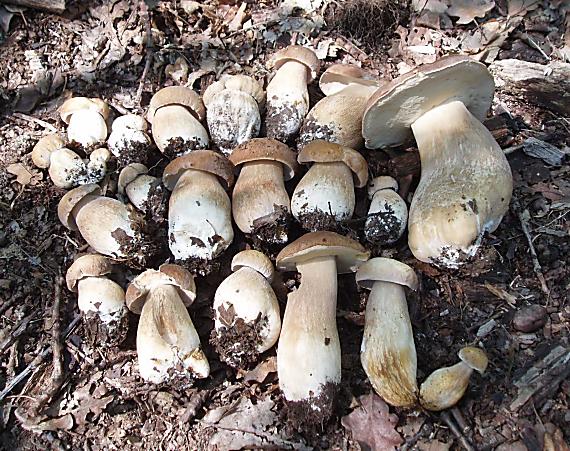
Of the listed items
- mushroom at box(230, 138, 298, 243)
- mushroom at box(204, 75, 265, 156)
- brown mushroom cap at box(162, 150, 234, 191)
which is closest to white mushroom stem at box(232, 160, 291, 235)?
mushroom at box(230, 138, 298, 243)

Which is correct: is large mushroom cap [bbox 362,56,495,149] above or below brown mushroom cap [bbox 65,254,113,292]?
above

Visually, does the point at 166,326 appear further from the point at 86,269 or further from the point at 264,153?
the point at 264,153

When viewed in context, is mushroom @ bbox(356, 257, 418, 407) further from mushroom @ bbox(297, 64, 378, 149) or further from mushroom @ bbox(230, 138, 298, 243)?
mushroom @ bbox(297, 64, 378, 149)

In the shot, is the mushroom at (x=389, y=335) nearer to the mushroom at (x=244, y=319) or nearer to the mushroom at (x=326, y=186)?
the mushroom at (x=326, y=186)

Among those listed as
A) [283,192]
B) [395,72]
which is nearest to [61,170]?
[283,192]

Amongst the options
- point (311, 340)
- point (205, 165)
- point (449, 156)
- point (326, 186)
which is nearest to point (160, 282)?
point (205, 165)
